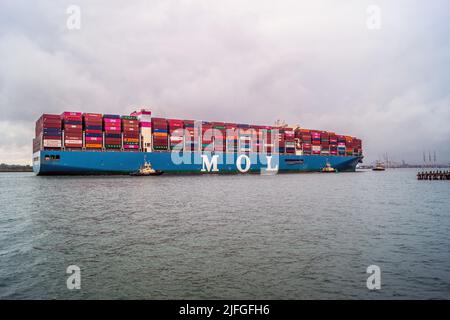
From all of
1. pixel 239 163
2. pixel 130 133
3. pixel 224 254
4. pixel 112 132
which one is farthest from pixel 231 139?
pixel 224 254

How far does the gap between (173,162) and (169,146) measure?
5.01 metres

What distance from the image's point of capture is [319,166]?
11512 centimetres

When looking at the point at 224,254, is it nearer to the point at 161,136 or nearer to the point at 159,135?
the point at 159,135

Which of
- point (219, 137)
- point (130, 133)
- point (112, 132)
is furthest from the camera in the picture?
point (219, 137)

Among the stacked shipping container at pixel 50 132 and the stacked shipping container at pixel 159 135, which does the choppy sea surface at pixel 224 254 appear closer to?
the stacked shipping container at pixel 50 132

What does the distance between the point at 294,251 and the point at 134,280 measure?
283 inches

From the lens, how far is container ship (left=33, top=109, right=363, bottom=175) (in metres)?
72.5

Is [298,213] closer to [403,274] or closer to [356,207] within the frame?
[356,207]

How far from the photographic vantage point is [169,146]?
285ft

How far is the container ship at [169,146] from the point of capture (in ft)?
238

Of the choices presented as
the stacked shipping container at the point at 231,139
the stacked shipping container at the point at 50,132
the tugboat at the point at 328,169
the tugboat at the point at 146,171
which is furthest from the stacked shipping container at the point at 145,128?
the tugboat at the point at 328,169

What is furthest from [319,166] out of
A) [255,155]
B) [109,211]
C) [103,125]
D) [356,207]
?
[109,211]

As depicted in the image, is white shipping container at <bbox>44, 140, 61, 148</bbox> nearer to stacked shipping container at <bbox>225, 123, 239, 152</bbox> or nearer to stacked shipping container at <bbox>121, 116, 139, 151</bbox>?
stacked shipping container at <bbox>121, 116, 139, 151</bbox>

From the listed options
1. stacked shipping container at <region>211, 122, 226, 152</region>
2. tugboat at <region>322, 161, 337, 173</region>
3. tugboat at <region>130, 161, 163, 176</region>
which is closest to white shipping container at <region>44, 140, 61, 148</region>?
tugboat at <region>130, 161, 163, 176</region>
